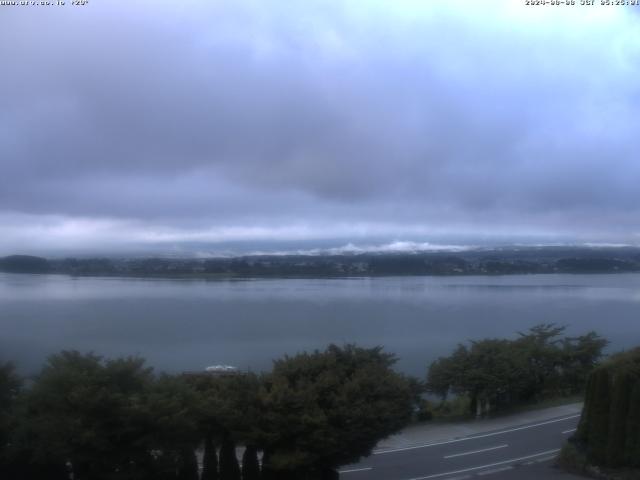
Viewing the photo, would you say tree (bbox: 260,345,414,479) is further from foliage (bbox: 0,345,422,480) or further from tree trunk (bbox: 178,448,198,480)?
tree trunk (bbox: 178,448,198,480)

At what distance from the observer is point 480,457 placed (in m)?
21.9

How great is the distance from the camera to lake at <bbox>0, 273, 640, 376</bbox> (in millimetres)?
34250

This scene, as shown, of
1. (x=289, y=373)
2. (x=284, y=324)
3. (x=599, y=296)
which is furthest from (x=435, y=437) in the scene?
(x=599, y=296)

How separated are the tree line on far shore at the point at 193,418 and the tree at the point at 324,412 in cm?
2

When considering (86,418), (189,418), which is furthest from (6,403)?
(189,418)

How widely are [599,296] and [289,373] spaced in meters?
59.7

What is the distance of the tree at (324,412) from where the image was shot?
15.0 meters

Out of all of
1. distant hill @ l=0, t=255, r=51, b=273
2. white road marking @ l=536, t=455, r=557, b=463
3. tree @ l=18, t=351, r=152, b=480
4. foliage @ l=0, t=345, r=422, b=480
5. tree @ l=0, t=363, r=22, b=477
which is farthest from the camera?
distant hill @ l=0, t=255, r=51, b=273

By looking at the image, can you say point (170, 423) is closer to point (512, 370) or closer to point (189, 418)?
point (189, 418)

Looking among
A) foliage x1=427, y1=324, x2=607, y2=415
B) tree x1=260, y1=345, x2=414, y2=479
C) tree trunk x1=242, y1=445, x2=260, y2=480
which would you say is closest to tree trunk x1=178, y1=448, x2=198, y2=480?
tree trunk x1=242, y1=445, x2=260, y2=480

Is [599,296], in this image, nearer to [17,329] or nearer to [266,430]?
[17,329]

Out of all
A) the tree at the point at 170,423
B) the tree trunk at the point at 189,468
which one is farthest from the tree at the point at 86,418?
the tree trunk at the point at 189,468

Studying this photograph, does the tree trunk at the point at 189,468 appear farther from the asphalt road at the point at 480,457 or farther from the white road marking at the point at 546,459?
the white road marking at the point at 546,459

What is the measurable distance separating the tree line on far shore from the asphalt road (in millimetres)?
Answer: 3883
